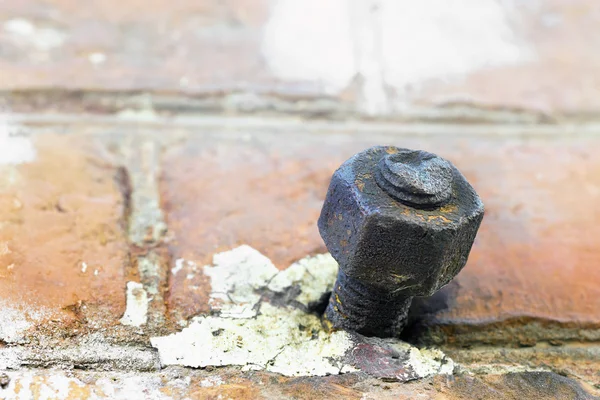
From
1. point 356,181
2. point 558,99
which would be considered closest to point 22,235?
point 356,181

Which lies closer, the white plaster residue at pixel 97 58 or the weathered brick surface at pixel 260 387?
the weathered brick surface at pixel 260 387

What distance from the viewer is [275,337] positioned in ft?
2.14

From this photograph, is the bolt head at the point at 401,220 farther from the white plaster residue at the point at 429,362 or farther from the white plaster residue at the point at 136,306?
the white plaster residue at the point at 136,306

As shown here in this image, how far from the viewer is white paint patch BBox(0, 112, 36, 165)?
802 millimetres

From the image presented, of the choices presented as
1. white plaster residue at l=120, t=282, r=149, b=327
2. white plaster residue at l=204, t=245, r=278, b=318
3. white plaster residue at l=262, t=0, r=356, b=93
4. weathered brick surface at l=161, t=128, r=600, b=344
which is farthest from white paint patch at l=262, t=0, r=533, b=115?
white plaster residue at l=120, t=282, r=149, b=327

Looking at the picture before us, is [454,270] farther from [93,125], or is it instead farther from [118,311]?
[93,125]

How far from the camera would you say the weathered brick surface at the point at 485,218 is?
2.34 ft

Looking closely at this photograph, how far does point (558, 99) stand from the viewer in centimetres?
104

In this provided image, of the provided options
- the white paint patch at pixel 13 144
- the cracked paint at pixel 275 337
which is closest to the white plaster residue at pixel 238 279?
the cracked paint at pixel 275 337

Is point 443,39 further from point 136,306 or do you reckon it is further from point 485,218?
point 136,306

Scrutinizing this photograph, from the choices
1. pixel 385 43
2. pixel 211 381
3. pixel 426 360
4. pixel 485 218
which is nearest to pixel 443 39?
pixel 385 43

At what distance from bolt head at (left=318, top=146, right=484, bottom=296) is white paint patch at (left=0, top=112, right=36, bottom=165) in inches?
16.9

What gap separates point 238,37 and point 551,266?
0.63 meters

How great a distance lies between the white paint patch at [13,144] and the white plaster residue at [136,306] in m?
0.25
